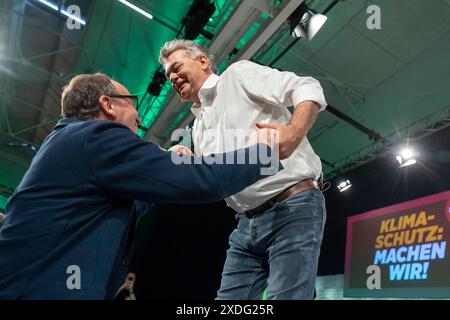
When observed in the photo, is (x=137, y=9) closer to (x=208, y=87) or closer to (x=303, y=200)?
(x=208, y=87)

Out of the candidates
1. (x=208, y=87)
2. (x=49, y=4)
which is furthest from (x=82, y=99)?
(x=49, y=4)

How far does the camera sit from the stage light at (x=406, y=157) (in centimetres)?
468

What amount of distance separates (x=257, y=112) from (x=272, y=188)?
0.27 meters

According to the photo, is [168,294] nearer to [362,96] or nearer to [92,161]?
[362,96]

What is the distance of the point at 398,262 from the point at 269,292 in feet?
13.2

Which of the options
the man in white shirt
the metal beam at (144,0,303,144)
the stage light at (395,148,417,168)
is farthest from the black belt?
the stage light at (395,148,417,168)

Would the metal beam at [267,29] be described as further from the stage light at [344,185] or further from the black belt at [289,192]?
the stage light at [344,185]

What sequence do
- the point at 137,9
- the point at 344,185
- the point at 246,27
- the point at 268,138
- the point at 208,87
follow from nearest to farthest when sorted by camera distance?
1. the point at 268,138
2. the point at 208,87
3. the point at 246,27
4. the point at 137,9
5. the point at 344,185

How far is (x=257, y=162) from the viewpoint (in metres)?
0.87

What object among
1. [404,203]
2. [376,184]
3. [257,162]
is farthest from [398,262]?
[257,162]

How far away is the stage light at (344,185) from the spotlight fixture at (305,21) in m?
2.84

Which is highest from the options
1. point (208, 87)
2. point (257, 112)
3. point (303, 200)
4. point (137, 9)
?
point (137, 9)

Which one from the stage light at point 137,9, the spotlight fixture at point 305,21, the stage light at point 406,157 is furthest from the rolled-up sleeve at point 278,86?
the stage light at point 406,157

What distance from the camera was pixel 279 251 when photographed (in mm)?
1106
